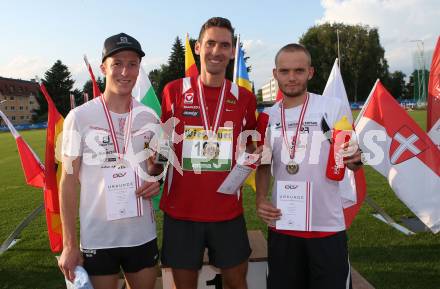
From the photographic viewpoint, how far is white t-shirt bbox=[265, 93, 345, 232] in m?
2.74

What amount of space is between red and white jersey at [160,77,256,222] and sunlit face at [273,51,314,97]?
0.30 m

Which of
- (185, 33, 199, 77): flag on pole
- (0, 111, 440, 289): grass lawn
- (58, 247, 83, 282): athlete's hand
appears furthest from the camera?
(185, 33, 199, 77): flag on pole

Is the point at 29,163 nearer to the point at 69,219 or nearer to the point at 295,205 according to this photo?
the point at 69,219

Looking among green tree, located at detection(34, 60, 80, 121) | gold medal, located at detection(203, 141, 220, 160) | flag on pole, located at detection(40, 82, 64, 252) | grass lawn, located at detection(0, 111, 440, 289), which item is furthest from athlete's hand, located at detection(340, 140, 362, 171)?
green tree, located at detection(34, 60, 80, 121)

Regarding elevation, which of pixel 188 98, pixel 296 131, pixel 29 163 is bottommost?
pixel 29 163

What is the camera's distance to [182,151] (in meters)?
2.84

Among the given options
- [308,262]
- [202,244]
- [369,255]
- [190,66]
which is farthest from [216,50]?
[369,255]

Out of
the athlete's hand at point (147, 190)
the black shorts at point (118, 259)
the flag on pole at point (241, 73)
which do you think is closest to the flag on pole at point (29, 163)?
the black shorts at point (118, 259)

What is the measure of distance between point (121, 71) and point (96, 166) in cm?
64

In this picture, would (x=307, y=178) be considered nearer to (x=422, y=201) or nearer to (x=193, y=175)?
(x=193, y=175)

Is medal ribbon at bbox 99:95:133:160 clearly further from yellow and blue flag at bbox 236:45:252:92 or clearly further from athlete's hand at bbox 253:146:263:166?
yellow and blue flag at bbox 236:45:252:92

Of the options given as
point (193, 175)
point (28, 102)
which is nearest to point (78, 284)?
point (193, 175)

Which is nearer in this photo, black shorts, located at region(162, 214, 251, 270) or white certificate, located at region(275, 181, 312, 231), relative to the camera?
white certificate, located at region(275, 181, 312, 231)

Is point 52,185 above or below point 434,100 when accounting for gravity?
below
